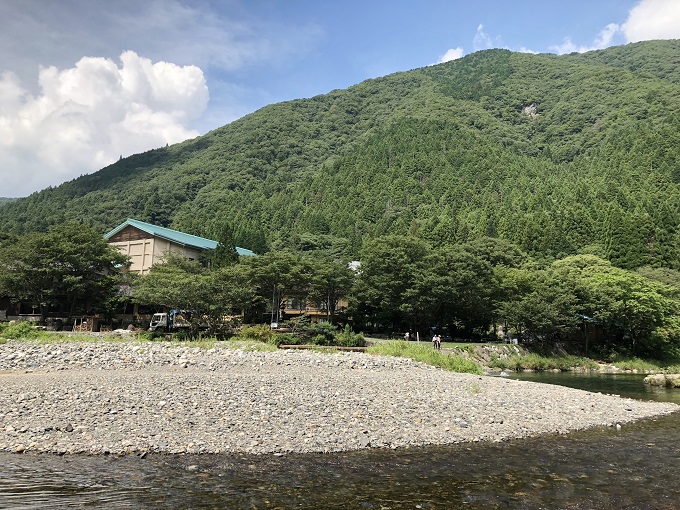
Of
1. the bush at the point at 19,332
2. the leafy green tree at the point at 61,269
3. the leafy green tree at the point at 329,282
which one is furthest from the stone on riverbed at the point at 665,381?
the leafy green tree at the point at 61,269

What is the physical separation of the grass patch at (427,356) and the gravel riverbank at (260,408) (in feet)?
15.1

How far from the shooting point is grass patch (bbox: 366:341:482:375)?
82.6ft

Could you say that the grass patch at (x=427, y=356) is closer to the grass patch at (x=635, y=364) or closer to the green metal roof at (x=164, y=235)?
the grass patch at (x=635, y=364)

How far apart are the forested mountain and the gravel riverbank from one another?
50.6 meters

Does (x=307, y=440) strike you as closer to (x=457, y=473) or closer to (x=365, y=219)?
(x=457, y=473)

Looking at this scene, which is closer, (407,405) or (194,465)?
(194,465)

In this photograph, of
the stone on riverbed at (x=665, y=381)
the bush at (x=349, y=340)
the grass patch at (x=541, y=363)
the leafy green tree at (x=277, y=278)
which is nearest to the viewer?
the stone on riverbed at (x=665, y=381)

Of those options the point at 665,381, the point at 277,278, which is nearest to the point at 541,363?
the point at 665,381

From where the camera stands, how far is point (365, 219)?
97.4m

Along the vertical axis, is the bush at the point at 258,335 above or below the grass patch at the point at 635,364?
above

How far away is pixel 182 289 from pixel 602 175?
8549cm

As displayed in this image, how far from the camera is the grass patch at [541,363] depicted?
34.1 m

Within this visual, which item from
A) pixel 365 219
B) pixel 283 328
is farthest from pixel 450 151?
pixel 283 328

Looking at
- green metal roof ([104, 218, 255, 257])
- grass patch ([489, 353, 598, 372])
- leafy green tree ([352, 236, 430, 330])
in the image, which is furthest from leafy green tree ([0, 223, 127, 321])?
grass patch ([489, 353, 598, 372])
